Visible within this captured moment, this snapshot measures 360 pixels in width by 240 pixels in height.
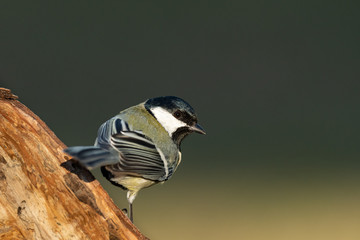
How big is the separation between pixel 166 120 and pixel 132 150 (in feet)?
0.69

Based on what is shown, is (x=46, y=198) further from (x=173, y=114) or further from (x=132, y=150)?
(x=173, y=114)

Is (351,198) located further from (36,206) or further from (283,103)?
(36,206)

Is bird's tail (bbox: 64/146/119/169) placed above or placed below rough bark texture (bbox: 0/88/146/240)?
above

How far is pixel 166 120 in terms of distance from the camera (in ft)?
4.34

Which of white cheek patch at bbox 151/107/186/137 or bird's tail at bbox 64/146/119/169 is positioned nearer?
bird's tail at bbox 64/146/119/169

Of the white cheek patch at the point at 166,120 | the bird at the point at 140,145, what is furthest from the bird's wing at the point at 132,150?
the white cheek patch at the point at 166,120

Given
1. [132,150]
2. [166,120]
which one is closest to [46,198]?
[132,150]

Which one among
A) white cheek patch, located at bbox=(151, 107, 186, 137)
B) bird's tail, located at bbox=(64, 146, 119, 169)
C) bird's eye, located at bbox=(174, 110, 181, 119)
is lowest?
bird's tail, located at bbox=(64, 146, 119, 169)

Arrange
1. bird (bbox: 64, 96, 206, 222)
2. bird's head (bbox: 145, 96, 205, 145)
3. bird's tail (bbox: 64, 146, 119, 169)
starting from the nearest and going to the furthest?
bird's tail (bbox: 64, 146, 119, 169), bird (bbox: 64, 96, 206, 222), bird's head (bbox: 145, 96, 205, 145)

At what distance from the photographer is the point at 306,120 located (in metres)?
3.35

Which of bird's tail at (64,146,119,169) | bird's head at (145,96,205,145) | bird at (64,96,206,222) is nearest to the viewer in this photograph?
bird's tail at (64,146,119,169)

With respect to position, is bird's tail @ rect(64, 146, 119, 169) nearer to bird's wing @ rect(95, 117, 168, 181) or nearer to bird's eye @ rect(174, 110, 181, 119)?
bird's wing @ rect(95, 117, 168, 181)

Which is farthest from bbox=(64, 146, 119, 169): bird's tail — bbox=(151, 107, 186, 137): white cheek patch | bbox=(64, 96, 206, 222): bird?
bbox=(151, 107, 186, 137): white cheek patch

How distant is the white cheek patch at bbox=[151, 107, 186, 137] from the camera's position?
1.32 meters
